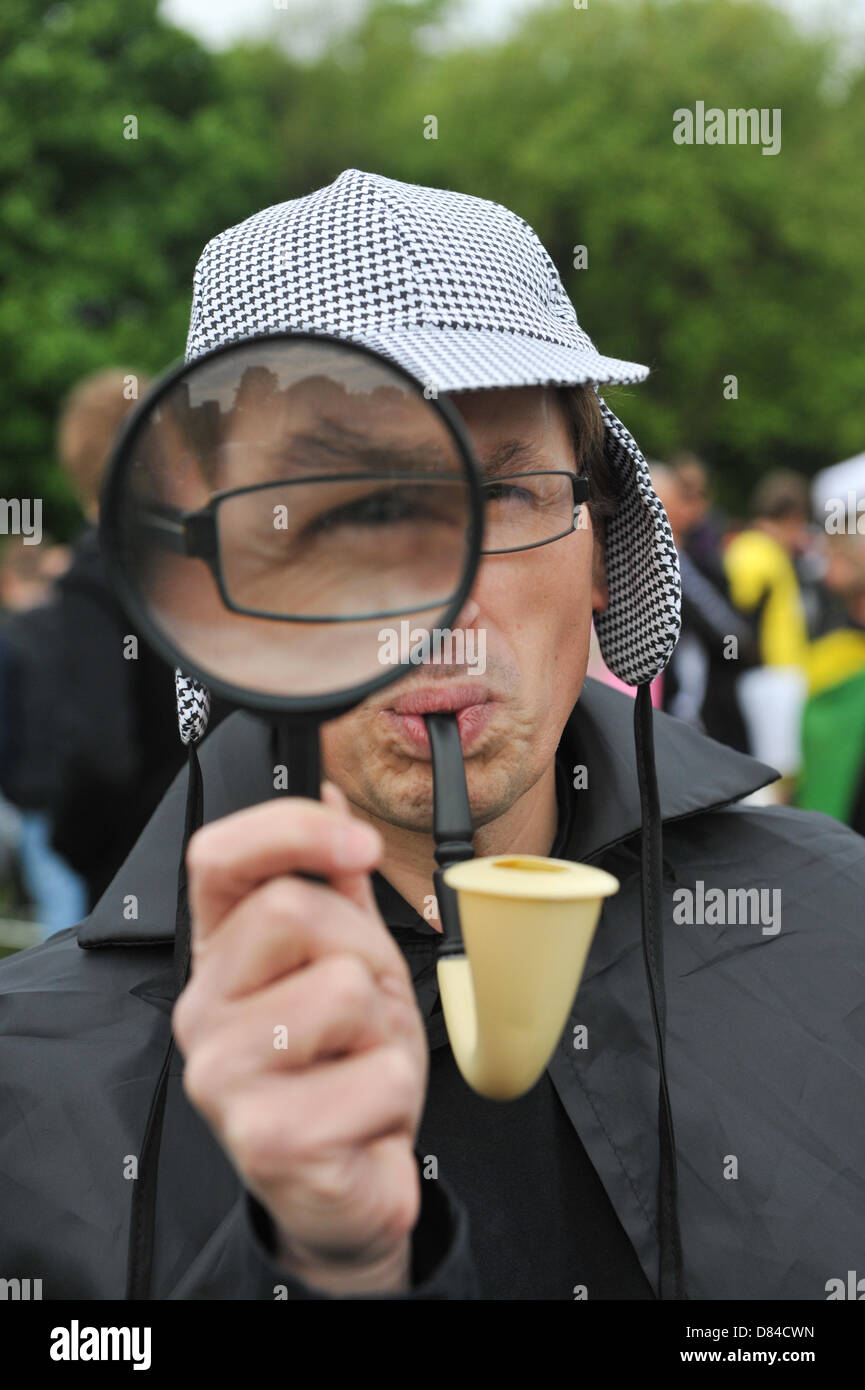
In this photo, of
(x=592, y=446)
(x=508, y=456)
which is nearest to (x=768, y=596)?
(x=592, y=446)

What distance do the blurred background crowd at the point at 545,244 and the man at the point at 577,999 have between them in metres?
→ 2.22

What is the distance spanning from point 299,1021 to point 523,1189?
989 mm

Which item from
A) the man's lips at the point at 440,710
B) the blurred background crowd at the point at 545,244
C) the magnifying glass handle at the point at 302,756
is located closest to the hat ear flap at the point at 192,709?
the man's lips at the point at 440,710

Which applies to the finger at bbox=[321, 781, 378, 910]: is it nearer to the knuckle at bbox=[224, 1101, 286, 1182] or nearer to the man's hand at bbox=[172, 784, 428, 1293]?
the man's hand at bbox=[172, 784, 428, 1293]

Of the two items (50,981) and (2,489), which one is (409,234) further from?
(2,489)

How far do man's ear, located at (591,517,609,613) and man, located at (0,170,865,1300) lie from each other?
0.06ft

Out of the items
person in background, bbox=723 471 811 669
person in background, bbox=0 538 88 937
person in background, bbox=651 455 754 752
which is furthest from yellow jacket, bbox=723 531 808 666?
person in background, bbox=0 538 88 937

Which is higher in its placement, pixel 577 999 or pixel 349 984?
pixel 349 984

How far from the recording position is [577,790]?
7.43ft

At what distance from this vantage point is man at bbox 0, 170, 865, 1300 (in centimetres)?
181

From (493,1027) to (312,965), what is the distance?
0.69 feet

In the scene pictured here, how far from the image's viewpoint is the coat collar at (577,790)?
202 cm

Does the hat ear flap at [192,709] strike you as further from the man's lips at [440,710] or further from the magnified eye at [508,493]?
the magnified eye at [508,493]

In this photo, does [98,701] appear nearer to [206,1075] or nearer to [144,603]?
[144,603]
